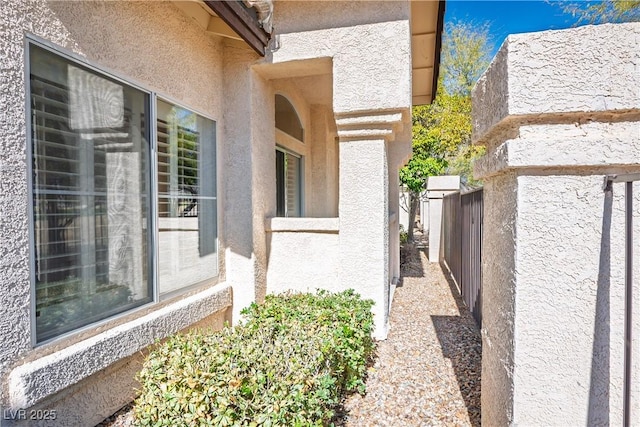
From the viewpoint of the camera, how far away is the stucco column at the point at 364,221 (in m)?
4.97

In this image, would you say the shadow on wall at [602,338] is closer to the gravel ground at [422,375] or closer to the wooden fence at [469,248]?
the gravel ground at [422,375]

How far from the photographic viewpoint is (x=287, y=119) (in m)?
8.08

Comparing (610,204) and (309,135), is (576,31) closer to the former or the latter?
(610,204)

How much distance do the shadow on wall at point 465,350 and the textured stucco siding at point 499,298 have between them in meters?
1.15

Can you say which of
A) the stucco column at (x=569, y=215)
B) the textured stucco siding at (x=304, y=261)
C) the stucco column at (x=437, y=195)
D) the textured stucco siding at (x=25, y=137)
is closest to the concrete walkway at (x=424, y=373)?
the textured stucco siding at (x=304, y=261)

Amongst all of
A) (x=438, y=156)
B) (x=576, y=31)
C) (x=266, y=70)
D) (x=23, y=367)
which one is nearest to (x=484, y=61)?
(x=438, y=156)

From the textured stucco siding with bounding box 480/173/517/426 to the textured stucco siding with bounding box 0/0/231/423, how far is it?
10.4 ft

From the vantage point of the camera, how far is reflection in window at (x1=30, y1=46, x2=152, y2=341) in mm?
2807

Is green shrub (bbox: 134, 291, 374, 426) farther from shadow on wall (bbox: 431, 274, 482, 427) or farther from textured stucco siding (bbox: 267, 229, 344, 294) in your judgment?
textured stucco siding (bbox: 267, 229, 344, 294)

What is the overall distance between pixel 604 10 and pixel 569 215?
1253cm

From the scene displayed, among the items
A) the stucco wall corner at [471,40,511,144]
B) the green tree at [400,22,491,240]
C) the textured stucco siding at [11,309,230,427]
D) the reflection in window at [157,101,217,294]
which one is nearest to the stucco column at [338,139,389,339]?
the reflection in window at [157,101,217,294]

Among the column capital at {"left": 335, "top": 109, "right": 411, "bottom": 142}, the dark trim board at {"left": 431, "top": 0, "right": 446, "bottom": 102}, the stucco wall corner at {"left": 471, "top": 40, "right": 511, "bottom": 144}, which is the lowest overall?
the stucco wall corner at {"left": 471, "top": 40, "right": 511, "bottom": 144}

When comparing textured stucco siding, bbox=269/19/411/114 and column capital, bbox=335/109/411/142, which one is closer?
textured stucco siding, bbox=269/19/411/114

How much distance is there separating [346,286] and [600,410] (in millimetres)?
3392
